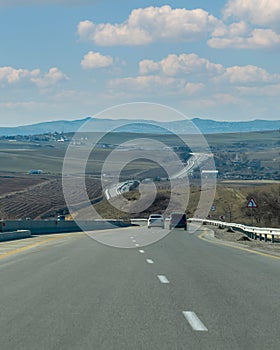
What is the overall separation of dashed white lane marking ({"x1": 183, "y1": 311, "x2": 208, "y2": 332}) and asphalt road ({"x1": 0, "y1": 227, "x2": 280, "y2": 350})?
0.05ft

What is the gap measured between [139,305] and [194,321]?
1855 millimetres

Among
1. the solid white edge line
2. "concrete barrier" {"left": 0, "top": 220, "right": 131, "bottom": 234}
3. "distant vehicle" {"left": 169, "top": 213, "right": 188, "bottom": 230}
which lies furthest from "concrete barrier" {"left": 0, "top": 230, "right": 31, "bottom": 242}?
the solid white edge line

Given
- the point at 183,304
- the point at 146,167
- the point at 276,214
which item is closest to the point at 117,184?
the point at 276,214

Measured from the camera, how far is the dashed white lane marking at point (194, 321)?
9.90 metres

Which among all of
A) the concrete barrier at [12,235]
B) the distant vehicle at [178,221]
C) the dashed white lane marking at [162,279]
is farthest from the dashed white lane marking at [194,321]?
the distant vehicle at [178,221]

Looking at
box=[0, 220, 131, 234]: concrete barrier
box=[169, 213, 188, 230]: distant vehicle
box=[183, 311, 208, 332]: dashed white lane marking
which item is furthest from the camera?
box=[169, 213, 188, 230]: distant vehicle

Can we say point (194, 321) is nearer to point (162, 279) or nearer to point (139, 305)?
point (139, 305)

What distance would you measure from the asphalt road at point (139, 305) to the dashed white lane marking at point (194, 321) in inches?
0.5

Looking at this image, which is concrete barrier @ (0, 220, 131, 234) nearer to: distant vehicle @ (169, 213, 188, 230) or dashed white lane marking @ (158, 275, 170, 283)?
distant vehicle @ (169, 213, 188, 230)

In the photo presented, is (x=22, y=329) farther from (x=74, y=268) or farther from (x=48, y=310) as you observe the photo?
(x=74, y=268)

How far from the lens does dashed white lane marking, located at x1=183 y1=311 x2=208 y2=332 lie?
990 centimetres

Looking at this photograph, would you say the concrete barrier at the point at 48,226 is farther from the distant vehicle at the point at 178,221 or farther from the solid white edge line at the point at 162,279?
the solid white edge line at the point at 162,279

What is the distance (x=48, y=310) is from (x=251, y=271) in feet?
27.7

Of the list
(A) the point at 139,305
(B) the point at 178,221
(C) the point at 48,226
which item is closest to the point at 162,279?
(A) the point at 139,305
